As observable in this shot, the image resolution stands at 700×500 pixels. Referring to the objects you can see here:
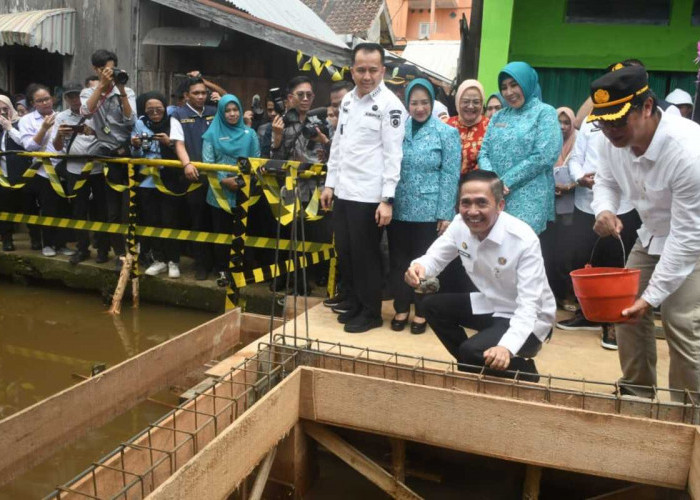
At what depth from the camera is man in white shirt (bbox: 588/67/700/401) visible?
105 inches

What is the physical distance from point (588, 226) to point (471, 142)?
3.81 ft

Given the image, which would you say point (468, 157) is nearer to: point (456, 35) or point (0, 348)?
point (0, 348)

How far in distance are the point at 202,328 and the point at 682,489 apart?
274 centimetres

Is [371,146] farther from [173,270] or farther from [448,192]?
[173,270]

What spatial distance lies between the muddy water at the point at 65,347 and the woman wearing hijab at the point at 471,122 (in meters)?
2.73

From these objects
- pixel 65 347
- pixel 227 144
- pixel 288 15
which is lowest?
pixel 65 347

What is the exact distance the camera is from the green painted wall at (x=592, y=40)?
6.95 meters

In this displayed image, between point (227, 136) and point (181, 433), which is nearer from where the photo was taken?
point (181, 433)

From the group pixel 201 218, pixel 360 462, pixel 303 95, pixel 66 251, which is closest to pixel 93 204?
pixel 66 251

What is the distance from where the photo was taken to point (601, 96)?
8.84ft

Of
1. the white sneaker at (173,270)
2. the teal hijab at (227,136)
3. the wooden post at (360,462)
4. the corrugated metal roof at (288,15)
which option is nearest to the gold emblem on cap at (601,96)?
the wooden post at (360,462)

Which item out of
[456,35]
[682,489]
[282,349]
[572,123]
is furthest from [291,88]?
→ [456,35]

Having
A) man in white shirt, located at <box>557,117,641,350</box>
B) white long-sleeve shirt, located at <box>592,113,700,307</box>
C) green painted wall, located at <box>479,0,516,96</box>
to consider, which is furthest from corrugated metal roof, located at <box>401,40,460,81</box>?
white long-sleeve shirt, located at <box>592,113,700,307</box>

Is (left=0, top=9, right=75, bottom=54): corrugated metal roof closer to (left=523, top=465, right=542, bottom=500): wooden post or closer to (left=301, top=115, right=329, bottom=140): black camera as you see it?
(left=301, top=115, right=329, bottom=140): black camera
